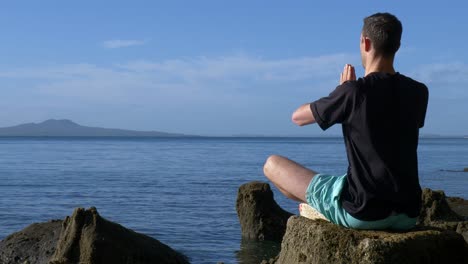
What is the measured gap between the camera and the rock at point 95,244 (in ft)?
38.4

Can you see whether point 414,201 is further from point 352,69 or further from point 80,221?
point 80,221

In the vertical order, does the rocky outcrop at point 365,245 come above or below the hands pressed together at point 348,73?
below

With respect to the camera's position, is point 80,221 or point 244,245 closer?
point 80,221

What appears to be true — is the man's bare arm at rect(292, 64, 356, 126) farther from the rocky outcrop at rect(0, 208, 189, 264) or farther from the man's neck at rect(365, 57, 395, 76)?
the rocky outcrop at rect(0, 208, 189, 264)

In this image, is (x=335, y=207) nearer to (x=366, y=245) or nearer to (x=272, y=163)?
(x=366, y=245)

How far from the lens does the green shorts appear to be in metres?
6.05

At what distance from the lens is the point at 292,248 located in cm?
648

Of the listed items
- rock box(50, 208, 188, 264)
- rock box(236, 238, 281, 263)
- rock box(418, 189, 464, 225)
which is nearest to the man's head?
rock box(50, 208, 188, 264)

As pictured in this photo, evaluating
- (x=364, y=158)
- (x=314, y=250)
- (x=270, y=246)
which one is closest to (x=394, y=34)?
(x=364, y=158)

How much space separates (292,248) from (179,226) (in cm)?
1709

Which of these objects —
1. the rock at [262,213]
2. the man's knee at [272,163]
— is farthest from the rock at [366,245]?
the rock at [262,213]

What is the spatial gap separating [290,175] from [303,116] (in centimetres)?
68

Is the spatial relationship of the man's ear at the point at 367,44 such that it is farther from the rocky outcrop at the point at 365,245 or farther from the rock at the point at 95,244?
the rock at the point at 95,244

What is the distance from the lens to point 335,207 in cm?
611
